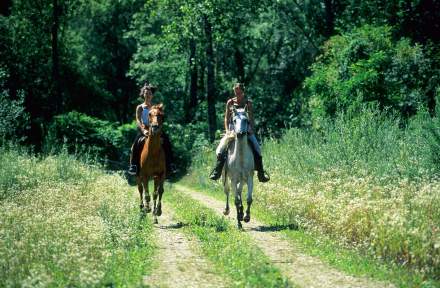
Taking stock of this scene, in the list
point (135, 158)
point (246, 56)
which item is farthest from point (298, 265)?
point (246, 56)

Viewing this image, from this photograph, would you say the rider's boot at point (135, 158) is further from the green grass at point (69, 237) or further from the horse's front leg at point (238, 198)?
the horse's front leg at point (238, 198)

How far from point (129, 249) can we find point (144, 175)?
5233 millimetres

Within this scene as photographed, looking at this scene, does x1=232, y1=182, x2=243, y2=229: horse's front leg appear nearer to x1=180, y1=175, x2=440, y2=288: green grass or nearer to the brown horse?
x1=180, y1=175, x2=440, y2=288: green grass

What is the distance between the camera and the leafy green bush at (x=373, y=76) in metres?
25.4

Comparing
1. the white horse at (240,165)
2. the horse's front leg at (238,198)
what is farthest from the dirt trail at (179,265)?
the white horse at (240,165)

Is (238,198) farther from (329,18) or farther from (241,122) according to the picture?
(329,18)

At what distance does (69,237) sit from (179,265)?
6.89ft

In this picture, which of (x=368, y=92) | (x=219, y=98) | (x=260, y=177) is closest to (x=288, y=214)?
(x=260, y=177)

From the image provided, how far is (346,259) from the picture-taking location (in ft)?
35.2

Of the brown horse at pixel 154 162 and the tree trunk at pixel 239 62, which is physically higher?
the tree trunk at pixel 239 62

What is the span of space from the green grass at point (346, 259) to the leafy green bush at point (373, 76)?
1098cm

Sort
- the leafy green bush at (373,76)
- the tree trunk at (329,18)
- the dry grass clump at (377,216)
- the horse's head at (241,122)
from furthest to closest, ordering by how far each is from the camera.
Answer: the tree trunk at (329,18), the leafy green bush at (373,76), the horse's head at (241,122), the dry grass clump at (377,216)

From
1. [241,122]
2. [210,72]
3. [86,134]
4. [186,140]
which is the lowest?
[186,140]

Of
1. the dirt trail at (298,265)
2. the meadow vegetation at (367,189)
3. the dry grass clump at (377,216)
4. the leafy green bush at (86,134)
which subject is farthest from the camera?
the leafy green bush at (86,134)
